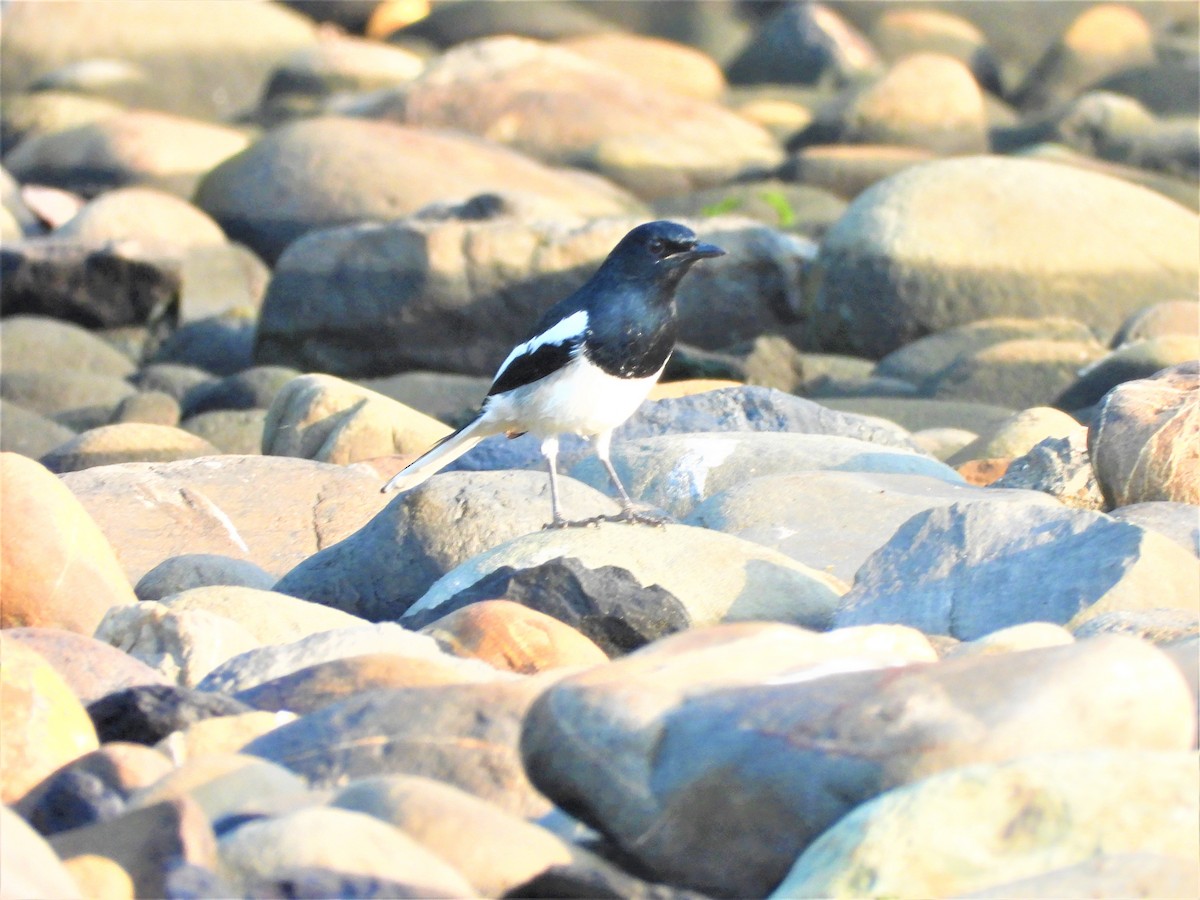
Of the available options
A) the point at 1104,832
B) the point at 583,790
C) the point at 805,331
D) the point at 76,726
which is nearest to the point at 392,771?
the point at 583,790

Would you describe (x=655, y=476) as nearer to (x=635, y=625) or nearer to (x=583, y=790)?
(x=635, y=625)

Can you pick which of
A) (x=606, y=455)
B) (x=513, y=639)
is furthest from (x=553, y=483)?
(x=513, y=639)

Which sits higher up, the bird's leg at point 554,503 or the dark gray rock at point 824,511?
the bird's leg at point 554,503

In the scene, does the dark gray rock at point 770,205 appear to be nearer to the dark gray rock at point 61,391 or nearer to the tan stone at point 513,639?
the dark gray rock at point 61,391

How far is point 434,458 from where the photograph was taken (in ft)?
26.4

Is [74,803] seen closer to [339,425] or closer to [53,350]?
[339,425]

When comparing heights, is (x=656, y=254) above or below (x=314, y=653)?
above

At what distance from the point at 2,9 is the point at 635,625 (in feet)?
102

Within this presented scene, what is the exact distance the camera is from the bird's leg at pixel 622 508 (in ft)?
23.9

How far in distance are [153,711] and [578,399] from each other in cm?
305

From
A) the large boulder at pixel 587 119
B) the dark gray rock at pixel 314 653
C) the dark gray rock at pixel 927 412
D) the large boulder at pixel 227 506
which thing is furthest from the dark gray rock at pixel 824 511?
the large boulder at pixel 587 119

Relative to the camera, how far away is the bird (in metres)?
7.47

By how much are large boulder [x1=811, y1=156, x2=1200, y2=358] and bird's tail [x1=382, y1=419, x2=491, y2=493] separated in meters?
7.67

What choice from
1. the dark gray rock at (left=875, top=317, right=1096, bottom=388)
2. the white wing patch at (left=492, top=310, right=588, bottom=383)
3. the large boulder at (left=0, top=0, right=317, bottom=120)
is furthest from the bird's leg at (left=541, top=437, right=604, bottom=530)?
the large boulder at (left=0, top=0, right=317, bottom=120)
